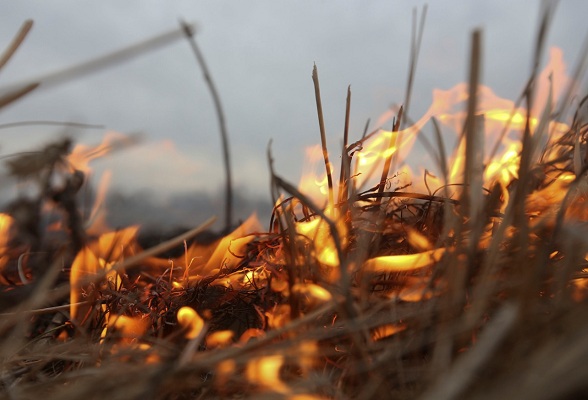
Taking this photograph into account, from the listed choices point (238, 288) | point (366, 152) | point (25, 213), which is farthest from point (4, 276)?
point (366, 152)

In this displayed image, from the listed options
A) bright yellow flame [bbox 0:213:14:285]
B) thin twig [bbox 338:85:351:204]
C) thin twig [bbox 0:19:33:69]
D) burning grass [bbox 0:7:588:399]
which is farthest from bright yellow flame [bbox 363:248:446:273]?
bright yellow flame [bbox 0:213:14:285]

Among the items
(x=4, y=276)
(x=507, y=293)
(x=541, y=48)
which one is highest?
(x=541, y=48)

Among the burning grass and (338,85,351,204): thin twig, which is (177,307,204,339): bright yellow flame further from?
(338,85,351,204): thin twig

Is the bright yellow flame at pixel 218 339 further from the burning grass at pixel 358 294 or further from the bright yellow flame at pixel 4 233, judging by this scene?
the bright yellow flame at pixel 4 233

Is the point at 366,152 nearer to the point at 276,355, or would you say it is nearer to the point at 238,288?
the point at 238,288

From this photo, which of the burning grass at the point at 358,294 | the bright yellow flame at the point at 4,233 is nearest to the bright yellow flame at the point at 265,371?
the burning grass at the point at 358,294

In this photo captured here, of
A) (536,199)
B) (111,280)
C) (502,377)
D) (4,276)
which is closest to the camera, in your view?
(502,377)

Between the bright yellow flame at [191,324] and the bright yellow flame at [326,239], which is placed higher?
the bright yellow flame at [326,239]

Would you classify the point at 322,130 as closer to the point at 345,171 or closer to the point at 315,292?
the point at 345,171

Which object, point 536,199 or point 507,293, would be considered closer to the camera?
point 507,293
